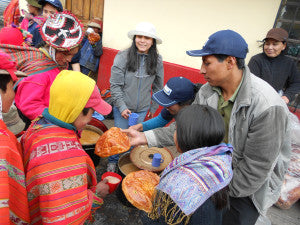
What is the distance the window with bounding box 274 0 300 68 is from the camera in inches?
139

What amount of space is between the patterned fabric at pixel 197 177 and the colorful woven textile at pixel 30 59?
190cm

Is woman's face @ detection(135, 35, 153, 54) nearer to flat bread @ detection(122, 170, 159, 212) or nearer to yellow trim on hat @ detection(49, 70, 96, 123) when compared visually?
yellow trim on hat @ detection(49, 70, 96, 123)

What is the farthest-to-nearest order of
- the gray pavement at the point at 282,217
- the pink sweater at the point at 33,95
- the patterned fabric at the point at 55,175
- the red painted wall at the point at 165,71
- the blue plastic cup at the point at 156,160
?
the red painted wall at the point at 165,71 → the gray pavement at the point at 282,217 → the blue plastic cup at the point at 156,160 → the pink sweater at the point at 33,95 → the patterned fabric at the point at 55,175

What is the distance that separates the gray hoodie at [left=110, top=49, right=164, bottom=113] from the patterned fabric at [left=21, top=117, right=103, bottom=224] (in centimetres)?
177

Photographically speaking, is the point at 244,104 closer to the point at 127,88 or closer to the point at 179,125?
the point at 179,125

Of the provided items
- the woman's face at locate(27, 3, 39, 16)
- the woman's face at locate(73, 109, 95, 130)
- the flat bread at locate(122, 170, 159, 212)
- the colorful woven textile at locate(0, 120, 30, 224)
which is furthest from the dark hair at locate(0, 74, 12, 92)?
the woman's face at locate(27, 3, 39, 16)

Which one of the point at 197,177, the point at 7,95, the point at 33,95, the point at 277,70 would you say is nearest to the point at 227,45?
the point at 197,177

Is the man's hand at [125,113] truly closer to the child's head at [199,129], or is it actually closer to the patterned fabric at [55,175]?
the patterned fabric at [55,175]

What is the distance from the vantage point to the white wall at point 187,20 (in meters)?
3.75

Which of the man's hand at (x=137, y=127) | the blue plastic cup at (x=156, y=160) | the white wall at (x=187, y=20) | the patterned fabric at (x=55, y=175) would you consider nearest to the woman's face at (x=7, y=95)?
the patterned fabric at (x=55, y=175)

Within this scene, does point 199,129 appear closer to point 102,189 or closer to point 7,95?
point 102,189

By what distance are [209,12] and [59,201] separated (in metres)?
4.12

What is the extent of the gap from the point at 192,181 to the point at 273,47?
3.08 metres

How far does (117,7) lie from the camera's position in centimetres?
510
